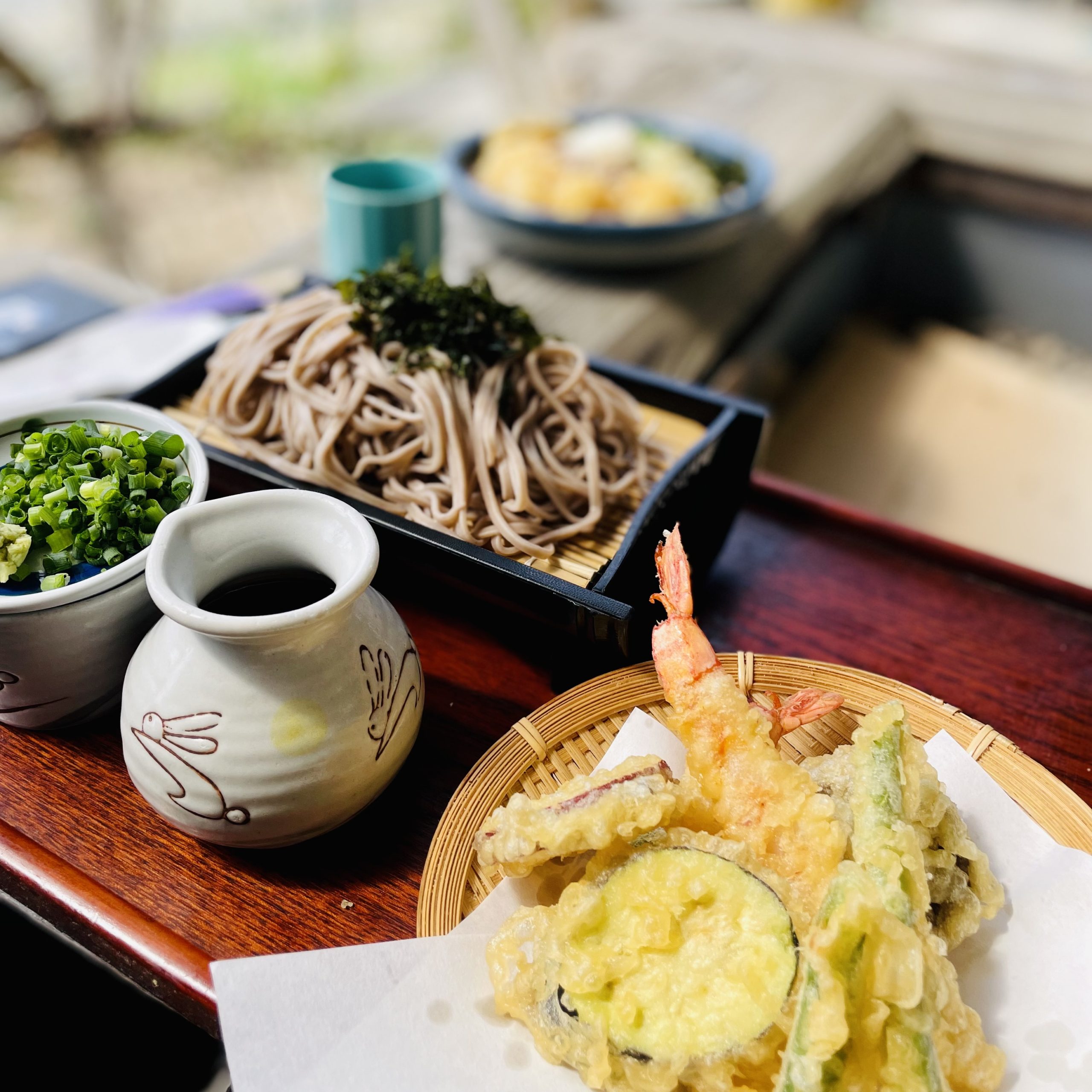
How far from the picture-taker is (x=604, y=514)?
1.74m

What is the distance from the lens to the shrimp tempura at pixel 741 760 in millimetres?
1156

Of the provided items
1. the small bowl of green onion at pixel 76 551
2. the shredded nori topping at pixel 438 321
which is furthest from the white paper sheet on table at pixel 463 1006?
the shredded nori topping at pixel 438 321

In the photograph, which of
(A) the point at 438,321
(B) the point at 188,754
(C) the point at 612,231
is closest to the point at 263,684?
(B) the point at 188,754

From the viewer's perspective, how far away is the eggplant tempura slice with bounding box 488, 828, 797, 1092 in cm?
100

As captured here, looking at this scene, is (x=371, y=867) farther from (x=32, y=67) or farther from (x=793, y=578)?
(x=32, y=67)

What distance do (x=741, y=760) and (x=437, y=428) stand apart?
0.83m

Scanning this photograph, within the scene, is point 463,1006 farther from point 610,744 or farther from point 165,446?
point 165,446

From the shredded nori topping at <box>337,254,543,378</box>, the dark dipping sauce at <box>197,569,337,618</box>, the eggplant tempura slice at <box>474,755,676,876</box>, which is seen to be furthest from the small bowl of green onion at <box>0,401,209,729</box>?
the eggplant tempura slice at <box>474,755,676,876</box>

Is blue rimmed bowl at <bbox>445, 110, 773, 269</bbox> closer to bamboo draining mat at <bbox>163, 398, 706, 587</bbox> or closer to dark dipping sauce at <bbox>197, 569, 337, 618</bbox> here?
bamboo draining mat at <bbox>163, 398, 706, 587</bbox>

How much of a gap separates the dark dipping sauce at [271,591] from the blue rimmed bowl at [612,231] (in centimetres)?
204

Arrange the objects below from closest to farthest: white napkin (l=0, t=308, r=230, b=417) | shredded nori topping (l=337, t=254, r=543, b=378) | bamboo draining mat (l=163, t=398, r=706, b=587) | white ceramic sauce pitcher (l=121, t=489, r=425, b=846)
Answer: white ceramic sauce pitcher (l=121, t=489, r=425, b=846), bamboo draining mat (l=163, t=398, r=706, b=587), shredded nori topping (l=337, t=254, r=543, b=378), white napkin (l=0, t=308, r=230, b=417)

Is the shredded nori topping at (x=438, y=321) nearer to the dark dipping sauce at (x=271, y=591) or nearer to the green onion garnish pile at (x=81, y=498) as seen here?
the green onion garnish pile at (x=81, y=498)

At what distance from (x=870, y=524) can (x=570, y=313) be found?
1.34 m

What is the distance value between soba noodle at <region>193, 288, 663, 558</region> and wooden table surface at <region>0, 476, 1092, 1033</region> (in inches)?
8.3
